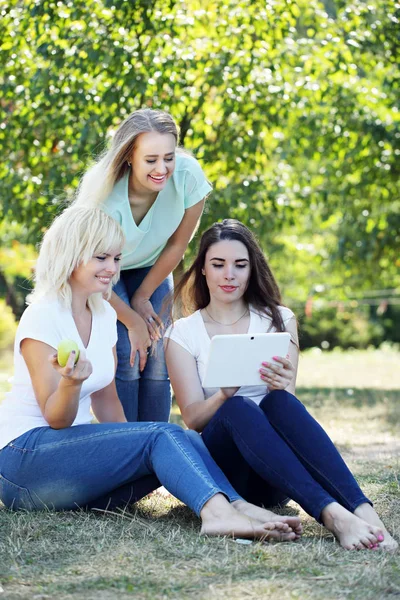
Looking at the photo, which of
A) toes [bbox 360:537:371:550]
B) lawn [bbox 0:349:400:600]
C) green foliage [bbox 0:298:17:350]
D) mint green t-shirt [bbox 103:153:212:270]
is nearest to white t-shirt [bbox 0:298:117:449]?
lawn [bbox 0:349:400:600]

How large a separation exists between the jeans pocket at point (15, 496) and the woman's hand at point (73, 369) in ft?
1.75

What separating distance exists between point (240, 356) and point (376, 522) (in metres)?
0.77

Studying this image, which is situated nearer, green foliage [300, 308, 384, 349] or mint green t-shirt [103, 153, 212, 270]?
mint green t-shirt [103, 153, 212, 270]

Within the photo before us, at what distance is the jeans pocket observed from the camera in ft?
10.6

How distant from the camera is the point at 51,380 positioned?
10.2 feet

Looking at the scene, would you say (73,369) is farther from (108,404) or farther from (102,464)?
(108,404)

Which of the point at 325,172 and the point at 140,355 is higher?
the point at 325,172

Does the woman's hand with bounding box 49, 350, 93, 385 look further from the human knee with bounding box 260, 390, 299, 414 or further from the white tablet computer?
the human knee with bounding box 260, 390, 299, 414

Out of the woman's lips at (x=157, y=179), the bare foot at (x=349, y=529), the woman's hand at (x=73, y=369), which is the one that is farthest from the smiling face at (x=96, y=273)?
the bare foot at (x=349, y=529)

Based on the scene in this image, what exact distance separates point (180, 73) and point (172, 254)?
10.9 feet

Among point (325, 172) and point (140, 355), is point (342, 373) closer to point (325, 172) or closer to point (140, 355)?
point (325, 172)

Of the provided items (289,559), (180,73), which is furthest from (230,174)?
(289,559)

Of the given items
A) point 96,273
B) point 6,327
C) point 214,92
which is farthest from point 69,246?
point 6,327

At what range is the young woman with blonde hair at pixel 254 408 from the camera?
3039mm
